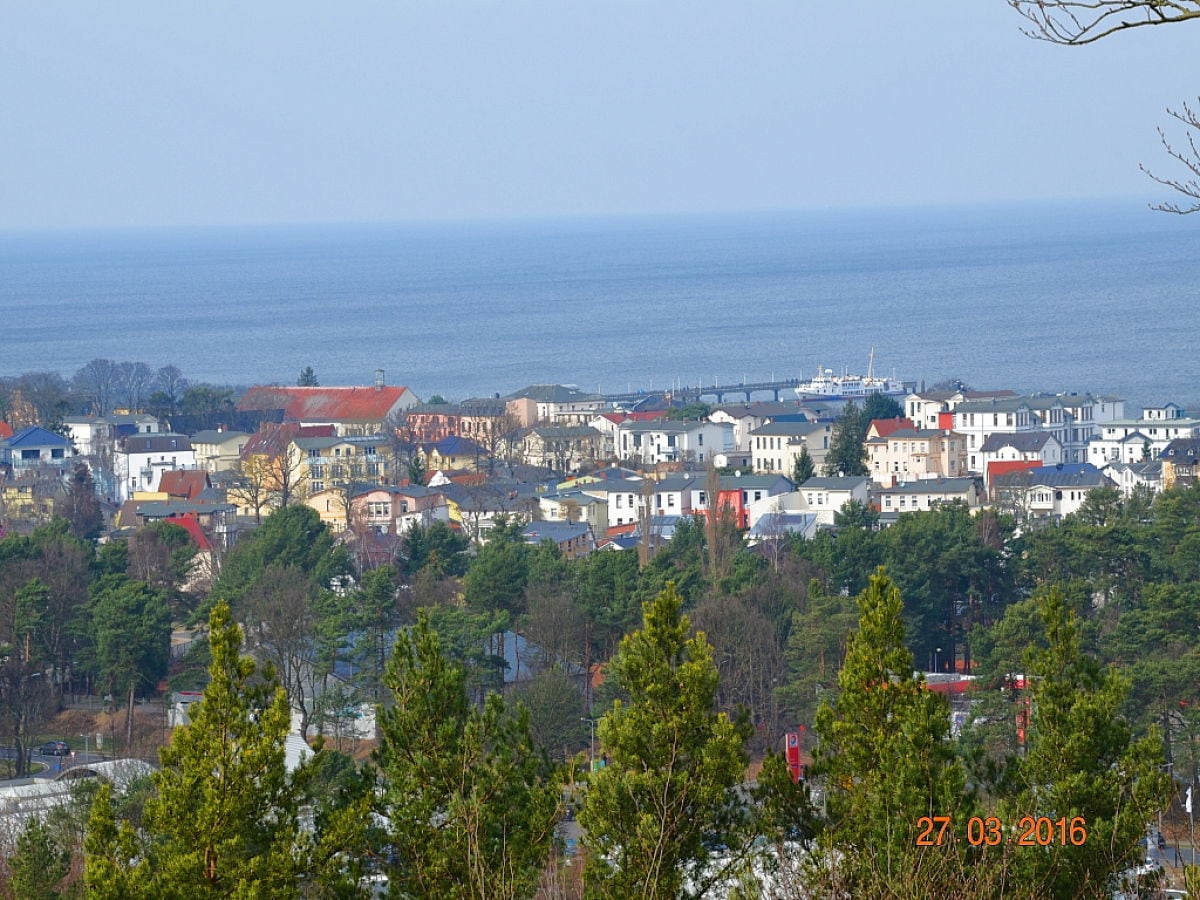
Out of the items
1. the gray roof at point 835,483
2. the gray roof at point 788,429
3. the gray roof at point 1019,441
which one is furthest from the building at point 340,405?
the gray roof at point 1019,441

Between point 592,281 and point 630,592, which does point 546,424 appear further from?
point 592,281

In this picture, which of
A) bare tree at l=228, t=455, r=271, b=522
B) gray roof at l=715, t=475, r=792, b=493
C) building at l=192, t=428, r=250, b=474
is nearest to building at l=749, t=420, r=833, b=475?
gray roof at l=715, t=475, r=792, b=493

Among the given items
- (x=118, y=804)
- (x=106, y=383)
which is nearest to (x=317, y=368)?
(x=106, y=383)

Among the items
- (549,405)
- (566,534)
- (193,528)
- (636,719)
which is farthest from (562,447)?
(636,719)

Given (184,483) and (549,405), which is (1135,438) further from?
(184,483)

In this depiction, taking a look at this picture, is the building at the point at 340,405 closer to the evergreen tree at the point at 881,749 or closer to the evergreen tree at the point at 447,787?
the evergreen tree at the point at 447,787

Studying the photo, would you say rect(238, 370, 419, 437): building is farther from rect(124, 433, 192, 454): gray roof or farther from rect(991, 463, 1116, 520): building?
rect(991, 463, 1116, 520): building
